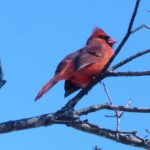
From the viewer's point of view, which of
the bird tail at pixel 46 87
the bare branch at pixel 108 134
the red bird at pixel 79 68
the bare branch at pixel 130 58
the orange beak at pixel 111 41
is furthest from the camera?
the orange beak at pixel 111 41

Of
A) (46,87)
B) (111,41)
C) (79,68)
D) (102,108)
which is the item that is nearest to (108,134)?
(102,108)

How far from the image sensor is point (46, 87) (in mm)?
3920

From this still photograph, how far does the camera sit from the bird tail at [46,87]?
12.1ft

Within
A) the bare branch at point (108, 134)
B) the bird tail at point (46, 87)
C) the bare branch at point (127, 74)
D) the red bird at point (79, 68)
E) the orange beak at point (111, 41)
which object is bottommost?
the bare branch at point (108, 134)

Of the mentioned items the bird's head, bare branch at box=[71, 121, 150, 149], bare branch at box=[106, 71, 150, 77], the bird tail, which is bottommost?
bare branch at box=[71, 121, 150, 149]

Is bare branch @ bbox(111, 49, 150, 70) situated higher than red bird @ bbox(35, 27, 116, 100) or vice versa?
red bird @ bbox(35, 27, 116, 100)

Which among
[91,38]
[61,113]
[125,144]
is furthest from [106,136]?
[91,38]

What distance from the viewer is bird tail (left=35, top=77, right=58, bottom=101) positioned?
368 centimetres

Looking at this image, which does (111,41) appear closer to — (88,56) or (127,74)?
(88,56)

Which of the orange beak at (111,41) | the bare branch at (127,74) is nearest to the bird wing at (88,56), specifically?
the orange beak at (111,41)

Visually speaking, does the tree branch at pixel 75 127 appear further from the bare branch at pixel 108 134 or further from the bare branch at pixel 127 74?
the bare branch at pixel 127 74

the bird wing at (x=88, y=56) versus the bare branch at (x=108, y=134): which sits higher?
the bird wing at (x=88, y=56)

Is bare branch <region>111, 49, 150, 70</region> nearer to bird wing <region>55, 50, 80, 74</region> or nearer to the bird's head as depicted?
bird wing <region>55, 50, 80, 74</region>

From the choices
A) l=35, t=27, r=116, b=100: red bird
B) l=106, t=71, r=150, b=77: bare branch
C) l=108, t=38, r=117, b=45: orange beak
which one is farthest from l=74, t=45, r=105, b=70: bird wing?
l=106, t=71, r=150, b=77: bare branch
